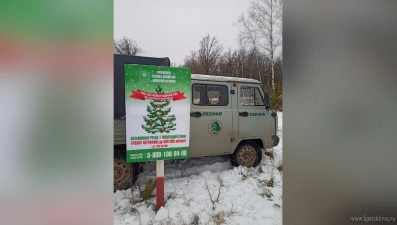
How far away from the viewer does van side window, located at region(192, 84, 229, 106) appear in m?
2.55

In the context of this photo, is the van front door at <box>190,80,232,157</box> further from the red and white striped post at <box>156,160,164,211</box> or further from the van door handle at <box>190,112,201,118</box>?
the red and white striped post at <box>156,160,164,211</box>

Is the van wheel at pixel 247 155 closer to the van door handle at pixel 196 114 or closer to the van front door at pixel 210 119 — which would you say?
the van front door at pixel 210 119

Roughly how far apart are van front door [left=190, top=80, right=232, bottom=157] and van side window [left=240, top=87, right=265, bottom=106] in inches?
8.8

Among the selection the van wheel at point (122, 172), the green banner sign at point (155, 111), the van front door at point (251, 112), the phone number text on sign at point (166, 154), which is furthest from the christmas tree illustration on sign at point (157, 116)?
the van front door at point (251, 112)

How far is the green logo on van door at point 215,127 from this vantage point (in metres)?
2.57

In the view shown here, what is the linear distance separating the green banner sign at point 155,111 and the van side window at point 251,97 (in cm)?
123

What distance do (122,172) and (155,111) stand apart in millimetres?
882

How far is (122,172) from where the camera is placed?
85.6 inches
